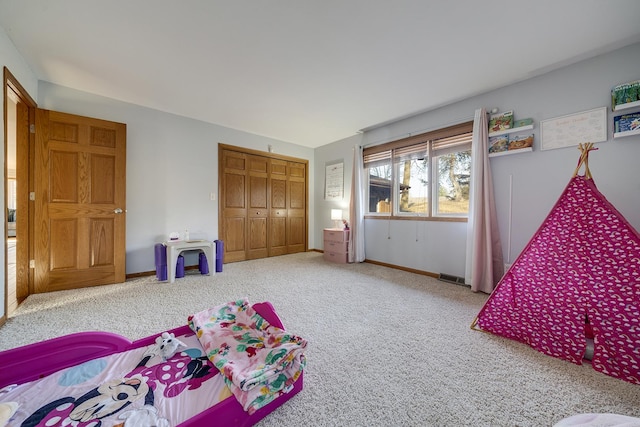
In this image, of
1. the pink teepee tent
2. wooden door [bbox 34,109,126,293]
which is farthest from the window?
wooden door [bbox 34,109,126,293]

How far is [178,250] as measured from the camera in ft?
10.3

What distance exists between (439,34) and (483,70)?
88 cm

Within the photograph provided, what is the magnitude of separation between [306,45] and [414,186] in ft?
8.49

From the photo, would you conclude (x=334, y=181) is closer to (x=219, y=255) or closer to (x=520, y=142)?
(x=219, y=255)

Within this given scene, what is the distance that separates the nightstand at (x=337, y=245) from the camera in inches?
167

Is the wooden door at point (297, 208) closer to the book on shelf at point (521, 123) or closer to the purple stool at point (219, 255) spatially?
the purple stool at point (219, 255)

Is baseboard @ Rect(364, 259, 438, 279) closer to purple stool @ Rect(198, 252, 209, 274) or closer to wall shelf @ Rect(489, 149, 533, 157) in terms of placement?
wall shelf @ Rect(489, 149, 533, 157)

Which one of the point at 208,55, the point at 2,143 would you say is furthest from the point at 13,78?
the point at 208,55

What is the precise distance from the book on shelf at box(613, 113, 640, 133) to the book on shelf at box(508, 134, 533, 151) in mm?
569

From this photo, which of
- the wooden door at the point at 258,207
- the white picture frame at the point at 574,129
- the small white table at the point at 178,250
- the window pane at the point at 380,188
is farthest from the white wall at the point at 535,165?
the small white table at the point at 178,250

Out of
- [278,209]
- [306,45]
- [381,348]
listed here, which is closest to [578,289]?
[381,348]

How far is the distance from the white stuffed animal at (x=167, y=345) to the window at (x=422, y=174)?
3.38 meters

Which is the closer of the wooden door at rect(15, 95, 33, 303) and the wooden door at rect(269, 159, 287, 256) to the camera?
the wooden door at rect(15, 95, 33, 303)

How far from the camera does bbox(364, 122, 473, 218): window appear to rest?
3160mm
